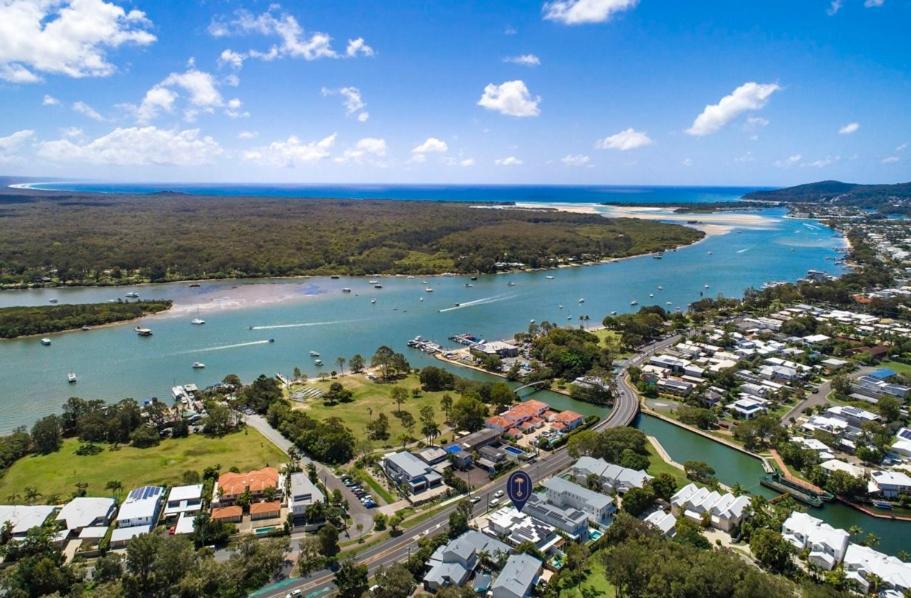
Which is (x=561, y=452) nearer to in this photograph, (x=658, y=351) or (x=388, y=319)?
(x=658, y=351)

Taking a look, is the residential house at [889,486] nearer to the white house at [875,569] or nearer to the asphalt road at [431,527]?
the white house at [875,569]

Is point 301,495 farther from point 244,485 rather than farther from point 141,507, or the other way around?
point 141,507

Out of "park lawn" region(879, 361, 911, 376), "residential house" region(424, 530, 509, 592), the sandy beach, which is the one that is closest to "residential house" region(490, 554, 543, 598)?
"residential house" region(424, 530, 509, 592)

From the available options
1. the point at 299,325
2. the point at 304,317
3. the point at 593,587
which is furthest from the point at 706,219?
the point at 593,587

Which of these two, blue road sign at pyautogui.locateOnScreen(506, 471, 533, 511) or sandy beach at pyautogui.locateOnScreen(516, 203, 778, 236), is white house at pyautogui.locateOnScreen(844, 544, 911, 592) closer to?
blue road sign at pyautogui.locateOnScreen(506, 471, 533, 511)

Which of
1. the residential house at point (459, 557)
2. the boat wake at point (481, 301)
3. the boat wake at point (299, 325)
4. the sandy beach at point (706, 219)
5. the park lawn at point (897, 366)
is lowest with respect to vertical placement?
the boat wake at point (299, 325)

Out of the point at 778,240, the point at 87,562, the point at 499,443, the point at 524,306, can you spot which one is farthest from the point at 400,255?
the point at 778,240

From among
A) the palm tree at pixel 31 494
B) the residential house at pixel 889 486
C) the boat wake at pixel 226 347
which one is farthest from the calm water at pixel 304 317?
the residential house at pixel 889 486
